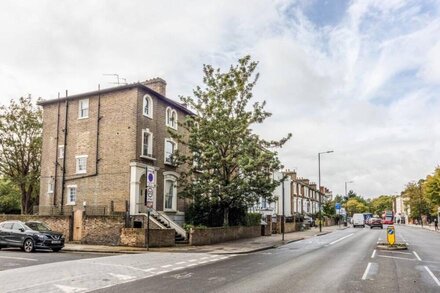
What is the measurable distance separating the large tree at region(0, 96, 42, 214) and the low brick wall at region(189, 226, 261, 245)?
2121cm

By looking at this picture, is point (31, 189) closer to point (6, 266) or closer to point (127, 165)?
point (127, 165)

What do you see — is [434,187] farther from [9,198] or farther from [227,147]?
[9,198]

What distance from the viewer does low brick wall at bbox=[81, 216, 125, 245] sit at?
24.5m

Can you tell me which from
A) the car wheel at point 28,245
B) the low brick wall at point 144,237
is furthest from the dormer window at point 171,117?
the car wheel at point 28,245

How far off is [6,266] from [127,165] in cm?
1381

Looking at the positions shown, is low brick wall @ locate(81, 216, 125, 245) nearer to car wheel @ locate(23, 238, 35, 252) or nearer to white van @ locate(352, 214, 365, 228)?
car wheel @ locate(23, 238, 35, 252)

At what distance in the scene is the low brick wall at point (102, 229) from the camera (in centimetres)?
2445

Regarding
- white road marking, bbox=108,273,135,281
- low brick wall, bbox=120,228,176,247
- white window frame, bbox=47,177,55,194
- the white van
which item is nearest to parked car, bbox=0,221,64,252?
low brick wall, bbox=120,228,176,247

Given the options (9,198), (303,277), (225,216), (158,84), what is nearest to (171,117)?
(158,84)

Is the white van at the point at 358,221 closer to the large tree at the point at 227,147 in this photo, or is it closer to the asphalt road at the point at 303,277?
the large tree at the point at 227,147

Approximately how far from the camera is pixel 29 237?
20938 millimetres

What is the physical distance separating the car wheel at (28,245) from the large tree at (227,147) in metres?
10.2

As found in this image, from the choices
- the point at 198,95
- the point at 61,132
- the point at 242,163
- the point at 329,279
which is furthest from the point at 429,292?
the point at 61,132

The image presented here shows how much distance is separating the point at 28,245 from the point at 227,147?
1328cm
